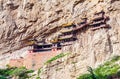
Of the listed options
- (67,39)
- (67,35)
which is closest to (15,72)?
(67,39)

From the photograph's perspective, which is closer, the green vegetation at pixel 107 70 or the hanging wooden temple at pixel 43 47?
the green vegetation at pixel 107 70

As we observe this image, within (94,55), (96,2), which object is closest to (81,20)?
(96,2)

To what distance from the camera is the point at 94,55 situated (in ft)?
121

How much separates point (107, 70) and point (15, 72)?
1135 cm

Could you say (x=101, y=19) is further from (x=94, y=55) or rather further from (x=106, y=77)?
(x=106, y=77)

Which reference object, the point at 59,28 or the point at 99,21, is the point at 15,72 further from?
the point at 99,21

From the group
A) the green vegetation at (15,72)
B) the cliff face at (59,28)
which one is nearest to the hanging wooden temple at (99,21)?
the cliff face at (59,28)

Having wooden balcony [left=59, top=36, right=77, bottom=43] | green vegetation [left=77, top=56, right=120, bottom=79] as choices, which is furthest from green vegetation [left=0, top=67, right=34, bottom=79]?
green vegetation [left=77, top=56, right=120, bottom=79]

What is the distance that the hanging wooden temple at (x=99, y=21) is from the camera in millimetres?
38034

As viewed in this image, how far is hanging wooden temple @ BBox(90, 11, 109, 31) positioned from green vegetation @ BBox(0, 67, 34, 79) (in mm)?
8165

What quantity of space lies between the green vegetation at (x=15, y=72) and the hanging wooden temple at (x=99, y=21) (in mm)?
8165

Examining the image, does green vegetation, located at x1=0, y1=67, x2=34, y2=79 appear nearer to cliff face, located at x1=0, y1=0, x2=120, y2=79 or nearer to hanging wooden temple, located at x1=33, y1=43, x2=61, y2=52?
hanging wooden temple, located at x1=33, y1=43, x2=61, y2=52

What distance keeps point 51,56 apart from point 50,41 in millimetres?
2631

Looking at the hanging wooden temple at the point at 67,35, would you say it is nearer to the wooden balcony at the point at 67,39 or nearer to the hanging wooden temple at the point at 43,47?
the wooden balcony at the point at 67,39
